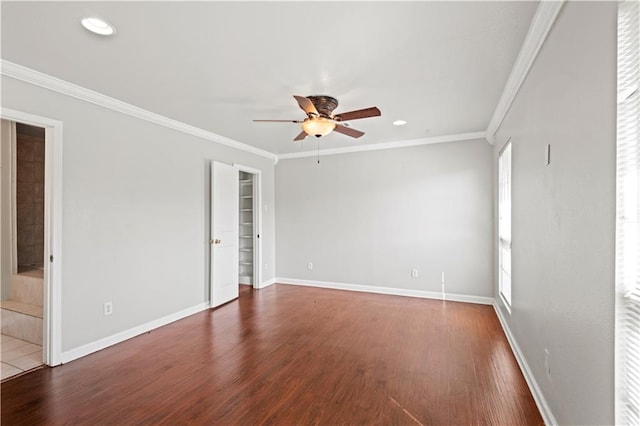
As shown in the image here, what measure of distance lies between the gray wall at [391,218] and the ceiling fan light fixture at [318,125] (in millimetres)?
2360

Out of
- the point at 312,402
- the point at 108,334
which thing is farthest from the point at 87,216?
the point at 312,402

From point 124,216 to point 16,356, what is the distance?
161 cm

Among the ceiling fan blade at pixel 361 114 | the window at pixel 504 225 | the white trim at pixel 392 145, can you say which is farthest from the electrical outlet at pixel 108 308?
the window at pixel 504 225

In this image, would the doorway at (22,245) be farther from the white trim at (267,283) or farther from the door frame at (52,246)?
the white trim at (267,283)

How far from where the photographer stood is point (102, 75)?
259cm

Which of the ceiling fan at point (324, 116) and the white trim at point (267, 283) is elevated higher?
the ceiling fan at point (324, 116)

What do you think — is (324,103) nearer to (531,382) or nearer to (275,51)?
(275,51)

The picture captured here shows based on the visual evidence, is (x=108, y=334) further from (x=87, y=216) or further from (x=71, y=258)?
(x=87, y=216)

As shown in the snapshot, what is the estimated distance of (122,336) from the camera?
10.6 feet

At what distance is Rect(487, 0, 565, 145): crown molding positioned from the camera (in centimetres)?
171

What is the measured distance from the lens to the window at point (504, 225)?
335 cm

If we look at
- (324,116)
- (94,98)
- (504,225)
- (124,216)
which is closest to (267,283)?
(124,216)

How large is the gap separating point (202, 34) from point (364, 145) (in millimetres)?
3491

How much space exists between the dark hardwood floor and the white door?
722mm
